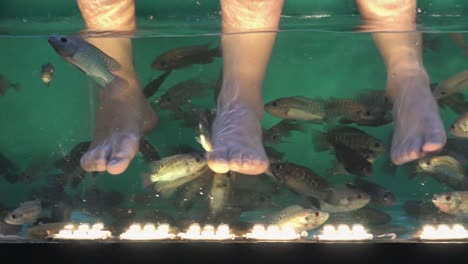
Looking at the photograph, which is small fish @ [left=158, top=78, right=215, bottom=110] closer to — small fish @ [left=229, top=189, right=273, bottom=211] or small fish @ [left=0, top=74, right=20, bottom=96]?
small fish @ [left=229, top=189, right=273, bottom=211]

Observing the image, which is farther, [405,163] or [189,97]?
[189,97]

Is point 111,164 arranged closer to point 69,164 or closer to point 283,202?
point 69,164

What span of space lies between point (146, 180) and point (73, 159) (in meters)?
0.37

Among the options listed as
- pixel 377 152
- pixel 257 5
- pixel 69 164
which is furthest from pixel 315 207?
pixel 69 164

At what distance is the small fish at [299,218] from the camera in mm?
1758

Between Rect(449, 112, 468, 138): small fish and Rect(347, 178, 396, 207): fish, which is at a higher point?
Rect(449, 112, 468, 138): small fish

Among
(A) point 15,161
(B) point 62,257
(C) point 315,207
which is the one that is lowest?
(B) point 62,257

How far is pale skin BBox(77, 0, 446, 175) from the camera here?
1826 mm

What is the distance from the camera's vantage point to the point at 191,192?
189cm

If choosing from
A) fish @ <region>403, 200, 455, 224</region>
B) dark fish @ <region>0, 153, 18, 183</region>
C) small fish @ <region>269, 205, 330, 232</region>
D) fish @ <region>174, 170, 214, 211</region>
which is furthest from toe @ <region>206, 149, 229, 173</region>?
dark fish @ <region>0, 153, 18, 183</region>

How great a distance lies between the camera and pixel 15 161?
86.7 inches

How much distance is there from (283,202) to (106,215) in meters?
0.66

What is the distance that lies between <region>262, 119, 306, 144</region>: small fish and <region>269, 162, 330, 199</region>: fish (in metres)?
0.20

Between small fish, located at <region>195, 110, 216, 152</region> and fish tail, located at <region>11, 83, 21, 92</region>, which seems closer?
small fish, located at <region>195, 110, 216, 152</region>
